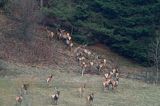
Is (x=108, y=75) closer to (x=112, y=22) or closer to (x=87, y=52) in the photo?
(x=87, y=52)

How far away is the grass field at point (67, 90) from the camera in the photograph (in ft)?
114

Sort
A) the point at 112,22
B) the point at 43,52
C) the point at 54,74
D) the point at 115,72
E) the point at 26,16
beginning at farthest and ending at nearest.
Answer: the point at 112,22 < the point at 26,16 < the point at 43,52 < the point at 115,72 < the point at 54,74

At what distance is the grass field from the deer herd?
323mm

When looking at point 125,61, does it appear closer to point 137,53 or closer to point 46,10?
point 137,53

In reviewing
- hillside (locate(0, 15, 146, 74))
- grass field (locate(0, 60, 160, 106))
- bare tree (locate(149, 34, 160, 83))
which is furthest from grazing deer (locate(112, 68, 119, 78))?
bare tree (locate(149, 34, 160, 83))

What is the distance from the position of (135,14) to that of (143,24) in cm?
122

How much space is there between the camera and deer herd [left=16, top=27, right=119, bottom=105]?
35091mm

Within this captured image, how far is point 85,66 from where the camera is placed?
47.2 meters

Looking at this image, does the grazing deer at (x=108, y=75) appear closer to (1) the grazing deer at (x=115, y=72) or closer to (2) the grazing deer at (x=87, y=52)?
(1) the grazing deer at (x=115, y=72)

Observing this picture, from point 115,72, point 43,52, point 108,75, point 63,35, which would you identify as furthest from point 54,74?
point 63,35

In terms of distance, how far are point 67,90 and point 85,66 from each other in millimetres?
8764

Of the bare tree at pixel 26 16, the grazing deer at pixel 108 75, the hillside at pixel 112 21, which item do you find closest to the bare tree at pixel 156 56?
the hillside at pixel 112 21

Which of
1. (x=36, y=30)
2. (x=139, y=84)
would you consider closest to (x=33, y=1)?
(x=36, y=30)

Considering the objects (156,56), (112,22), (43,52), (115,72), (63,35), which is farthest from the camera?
(112,22)
